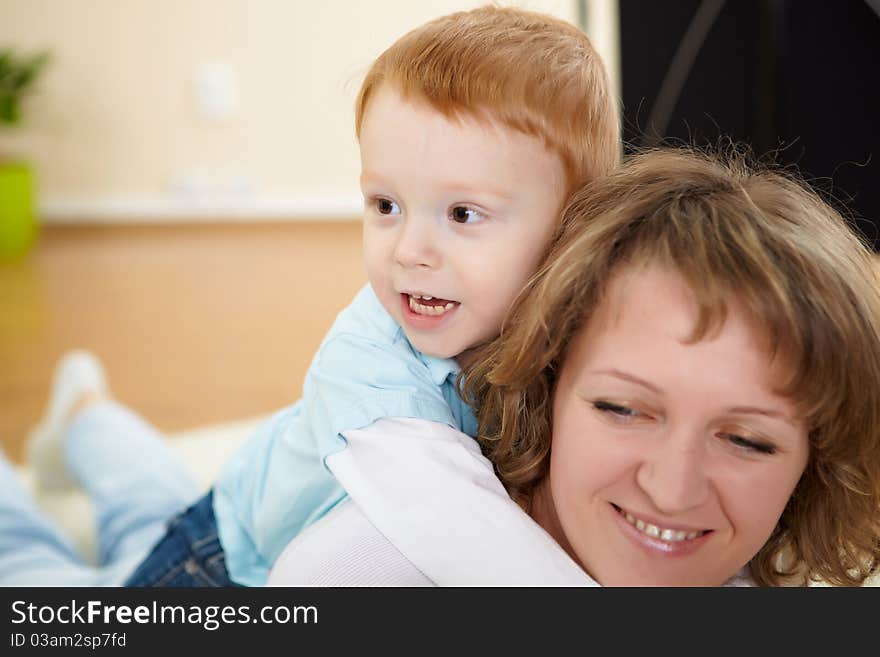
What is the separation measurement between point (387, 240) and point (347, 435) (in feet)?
0.51

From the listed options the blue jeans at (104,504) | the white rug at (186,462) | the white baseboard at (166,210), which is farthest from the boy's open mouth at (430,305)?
the white baseboard at (166,210)

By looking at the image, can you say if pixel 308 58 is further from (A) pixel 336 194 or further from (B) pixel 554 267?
(B) pixel 554 267

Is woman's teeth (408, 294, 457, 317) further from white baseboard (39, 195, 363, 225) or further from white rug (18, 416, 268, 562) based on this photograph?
white baseboard (39, 195, 363, 225)

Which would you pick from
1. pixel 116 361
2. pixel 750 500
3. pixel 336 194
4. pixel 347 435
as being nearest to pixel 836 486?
pixel 750 500

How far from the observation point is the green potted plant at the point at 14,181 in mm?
3727

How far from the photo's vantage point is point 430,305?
88 centimetres

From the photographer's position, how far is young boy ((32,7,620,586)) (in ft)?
2.67

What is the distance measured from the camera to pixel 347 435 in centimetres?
84

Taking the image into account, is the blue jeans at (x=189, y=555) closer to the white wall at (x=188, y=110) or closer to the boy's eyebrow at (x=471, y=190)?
the boy's eyebrow at (x=471, y=190)

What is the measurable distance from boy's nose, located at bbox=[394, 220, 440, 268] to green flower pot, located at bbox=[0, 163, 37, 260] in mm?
3178

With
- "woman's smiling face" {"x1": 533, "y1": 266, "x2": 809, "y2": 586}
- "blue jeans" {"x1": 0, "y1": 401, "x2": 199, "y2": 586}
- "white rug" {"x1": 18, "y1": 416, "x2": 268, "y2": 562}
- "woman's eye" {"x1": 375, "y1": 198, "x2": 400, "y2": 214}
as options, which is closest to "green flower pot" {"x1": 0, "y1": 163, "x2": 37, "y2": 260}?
"white rug" {"x1": 18, "y1": 416, "x2": 268, "y2": 562}

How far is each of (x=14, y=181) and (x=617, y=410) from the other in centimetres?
341

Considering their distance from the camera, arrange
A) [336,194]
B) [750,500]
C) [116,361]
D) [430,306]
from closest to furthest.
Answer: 1. [750,500]
2. [430,306]
3. [116,361]
4. [336,194]

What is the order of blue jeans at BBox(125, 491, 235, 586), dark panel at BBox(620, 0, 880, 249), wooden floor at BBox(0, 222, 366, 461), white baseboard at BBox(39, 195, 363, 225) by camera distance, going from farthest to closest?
white baseboard at BBox(39, 195, 363, 225)
wooden floor at BBox(0, 222, 366, 461)
dark panel at BBox(620, 0, 880, 249)
blue jeans at BBox(125, 491, 235, 586)
